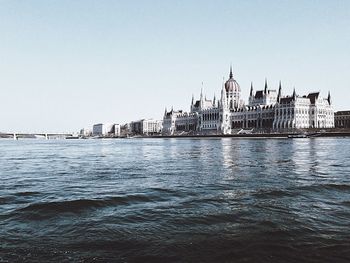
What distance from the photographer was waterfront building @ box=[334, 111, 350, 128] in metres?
180

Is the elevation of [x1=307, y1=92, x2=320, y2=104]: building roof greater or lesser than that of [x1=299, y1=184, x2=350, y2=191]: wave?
greater

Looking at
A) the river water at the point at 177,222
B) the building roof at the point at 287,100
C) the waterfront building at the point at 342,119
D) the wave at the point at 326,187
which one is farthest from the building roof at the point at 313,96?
the wave at the point at 326,187

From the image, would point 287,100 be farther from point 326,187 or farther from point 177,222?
point 177,222

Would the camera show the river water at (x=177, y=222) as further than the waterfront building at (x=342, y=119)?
No

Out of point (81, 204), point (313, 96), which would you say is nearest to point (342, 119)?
point (313, 96)

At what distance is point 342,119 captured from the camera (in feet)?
600

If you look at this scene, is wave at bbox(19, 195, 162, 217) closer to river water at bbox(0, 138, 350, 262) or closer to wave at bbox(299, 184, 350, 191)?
river water at bbox(0, 138, 350, 262)

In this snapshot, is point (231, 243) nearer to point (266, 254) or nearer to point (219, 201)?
point (266, 254)

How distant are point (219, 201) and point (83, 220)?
219 inches

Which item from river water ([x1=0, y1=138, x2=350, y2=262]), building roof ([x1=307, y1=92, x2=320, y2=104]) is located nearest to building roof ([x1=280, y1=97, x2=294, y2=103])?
building roof ([x1=307, y1=92, x2=320, y2=104])

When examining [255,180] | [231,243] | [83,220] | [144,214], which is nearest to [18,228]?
[83,220]

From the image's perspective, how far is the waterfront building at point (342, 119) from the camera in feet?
592

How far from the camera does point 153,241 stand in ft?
31.3

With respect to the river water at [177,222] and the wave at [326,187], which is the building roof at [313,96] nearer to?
the river water at [177,222]
